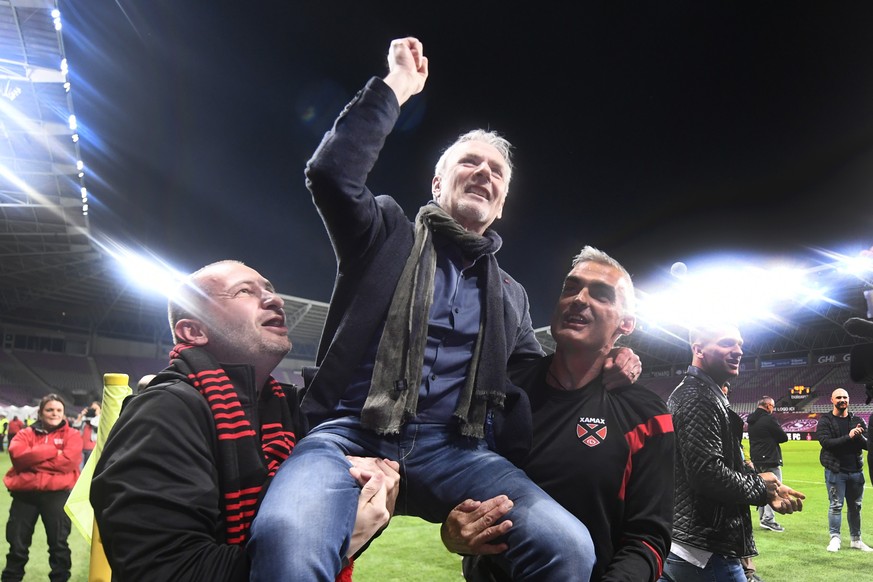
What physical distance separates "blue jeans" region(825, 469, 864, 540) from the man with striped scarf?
8.75 meters

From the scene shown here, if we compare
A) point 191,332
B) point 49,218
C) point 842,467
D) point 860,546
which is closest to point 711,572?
point 191,332

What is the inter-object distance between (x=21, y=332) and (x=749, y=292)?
4358 cm

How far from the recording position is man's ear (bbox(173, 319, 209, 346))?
218 centimetres

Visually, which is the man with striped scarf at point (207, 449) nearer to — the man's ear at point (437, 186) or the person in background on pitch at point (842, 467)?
the man's ear at point (437, 186)

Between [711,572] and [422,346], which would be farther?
[711,572]

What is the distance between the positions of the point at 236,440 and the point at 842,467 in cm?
936

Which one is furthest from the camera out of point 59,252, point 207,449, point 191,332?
point 59,252

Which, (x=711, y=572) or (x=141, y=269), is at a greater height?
(x=141, y=269)

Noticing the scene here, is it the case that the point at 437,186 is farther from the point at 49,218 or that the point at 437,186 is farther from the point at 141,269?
the point at 141,269

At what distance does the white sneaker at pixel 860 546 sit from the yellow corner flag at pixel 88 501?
29.4 ft

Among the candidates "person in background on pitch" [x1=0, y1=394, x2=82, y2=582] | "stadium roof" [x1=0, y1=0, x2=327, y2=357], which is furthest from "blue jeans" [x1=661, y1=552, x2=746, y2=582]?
"stadium roof" [x1=0, y1=0, x2=327, y2=357]

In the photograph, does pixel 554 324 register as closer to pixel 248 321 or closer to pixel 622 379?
pixel 622 379

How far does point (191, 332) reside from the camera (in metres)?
2.20

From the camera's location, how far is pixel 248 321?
2.22m
